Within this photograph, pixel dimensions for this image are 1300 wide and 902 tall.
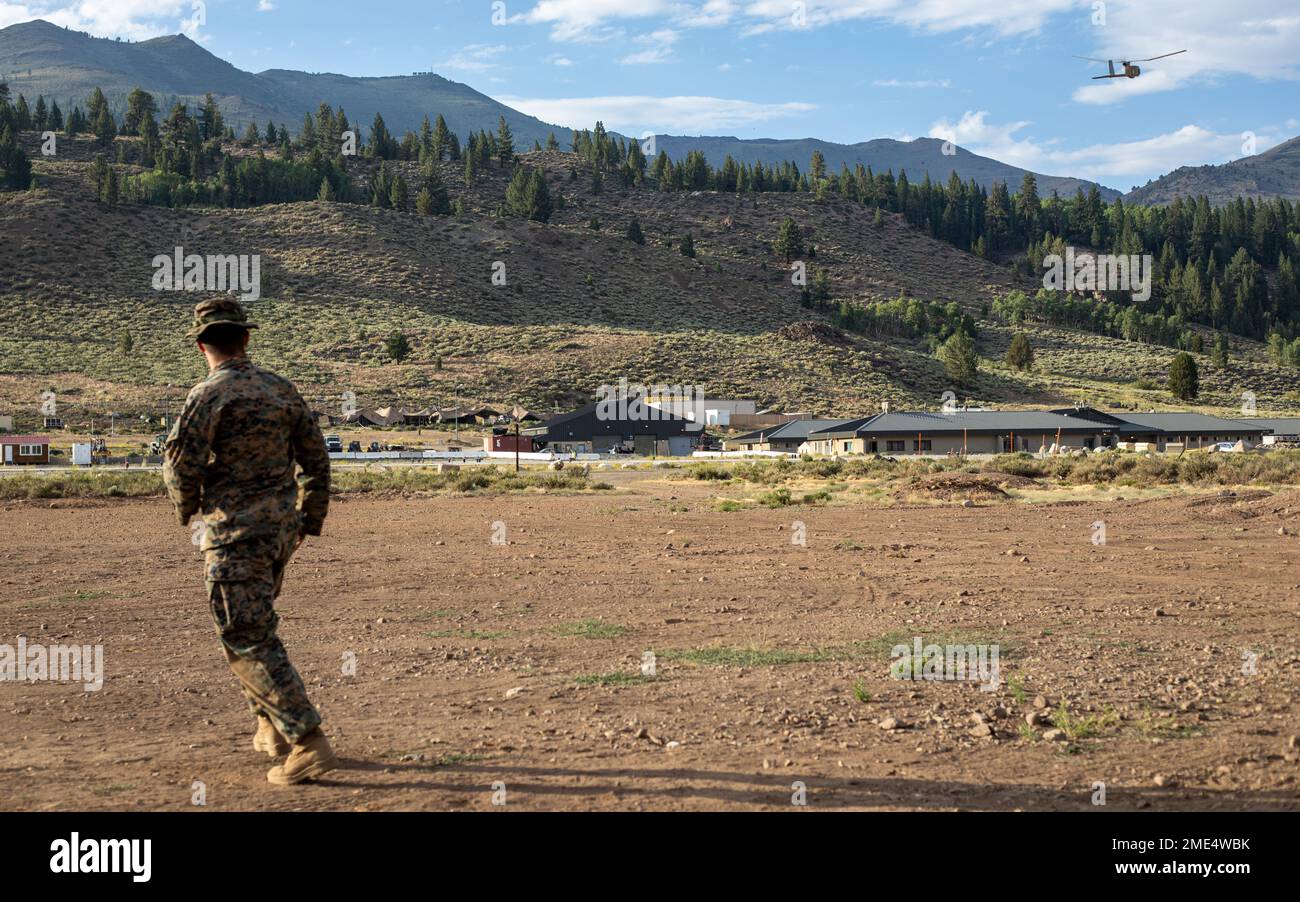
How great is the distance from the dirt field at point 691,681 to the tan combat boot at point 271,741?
0.41 feet

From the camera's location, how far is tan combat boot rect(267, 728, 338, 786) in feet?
17.2

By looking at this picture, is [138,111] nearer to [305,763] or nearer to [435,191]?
[435,191]

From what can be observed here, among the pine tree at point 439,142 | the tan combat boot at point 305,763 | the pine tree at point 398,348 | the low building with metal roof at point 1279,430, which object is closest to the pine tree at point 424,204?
the pine tree at point 439,142

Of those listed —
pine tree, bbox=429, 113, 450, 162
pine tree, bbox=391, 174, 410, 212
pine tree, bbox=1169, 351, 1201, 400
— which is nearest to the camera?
pine tree, bbox=1169, 351, 1201, 400

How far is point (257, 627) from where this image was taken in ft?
17.4

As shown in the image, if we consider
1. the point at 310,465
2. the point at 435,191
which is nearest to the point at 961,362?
the point at 435,191

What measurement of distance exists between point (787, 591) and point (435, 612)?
3.77 metres

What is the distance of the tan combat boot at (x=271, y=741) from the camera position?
556 centimetres

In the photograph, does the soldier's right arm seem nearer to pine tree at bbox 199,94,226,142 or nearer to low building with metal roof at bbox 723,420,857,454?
low building with metal roof at bbox 723,420,857,454

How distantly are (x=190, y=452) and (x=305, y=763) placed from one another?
152 centimetres

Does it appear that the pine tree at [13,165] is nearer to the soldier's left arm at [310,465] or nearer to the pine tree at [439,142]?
the pine tree at [439,142]

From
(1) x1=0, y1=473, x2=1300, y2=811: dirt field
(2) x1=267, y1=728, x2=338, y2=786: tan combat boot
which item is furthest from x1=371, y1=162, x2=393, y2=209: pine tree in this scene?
(2) x1=267, y1=728, x2=338, y2=786: tan combat boot

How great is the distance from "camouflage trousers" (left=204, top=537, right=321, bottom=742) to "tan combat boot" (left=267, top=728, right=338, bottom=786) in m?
0.05
